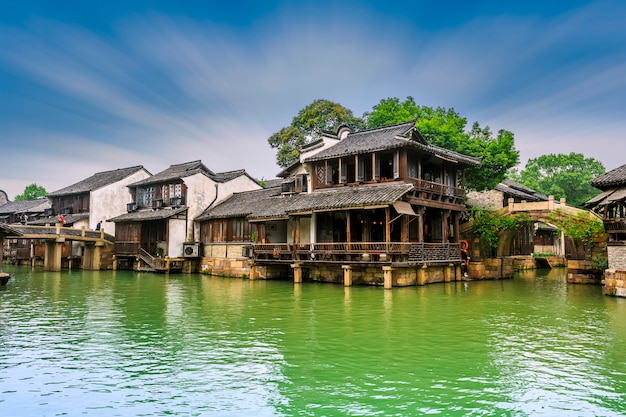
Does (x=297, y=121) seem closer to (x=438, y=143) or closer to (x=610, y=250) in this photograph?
(x=438, y=143)

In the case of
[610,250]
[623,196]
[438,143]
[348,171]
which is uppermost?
[438,143]

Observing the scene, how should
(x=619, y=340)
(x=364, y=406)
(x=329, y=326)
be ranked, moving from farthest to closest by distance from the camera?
(x=329, y=326), (x=619, y=340), (x=364, y=406)

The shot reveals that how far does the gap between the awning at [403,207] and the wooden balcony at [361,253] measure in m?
1.56

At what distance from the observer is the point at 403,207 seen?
24.3 m

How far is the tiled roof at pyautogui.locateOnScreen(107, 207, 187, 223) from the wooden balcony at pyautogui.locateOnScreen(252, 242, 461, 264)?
9743 millimetres

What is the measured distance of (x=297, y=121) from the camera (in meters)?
49.8

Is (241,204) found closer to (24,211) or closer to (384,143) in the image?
(384,143)

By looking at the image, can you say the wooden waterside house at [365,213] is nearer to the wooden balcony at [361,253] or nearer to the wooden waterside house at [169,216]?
the wooden balcony at [361,253]

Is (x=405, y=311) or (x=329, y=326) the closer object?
(x=329, y=326)

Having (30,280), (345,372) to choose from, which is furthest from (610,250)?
(30,280)

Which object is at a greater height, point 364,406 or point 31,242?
point 31,242

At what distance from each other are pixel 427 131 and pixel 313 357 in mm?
30406

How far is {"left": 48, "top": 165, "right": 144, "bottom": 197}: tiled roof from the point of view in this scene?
142ft

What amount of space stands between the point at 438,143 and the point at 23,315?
98.7 ft
